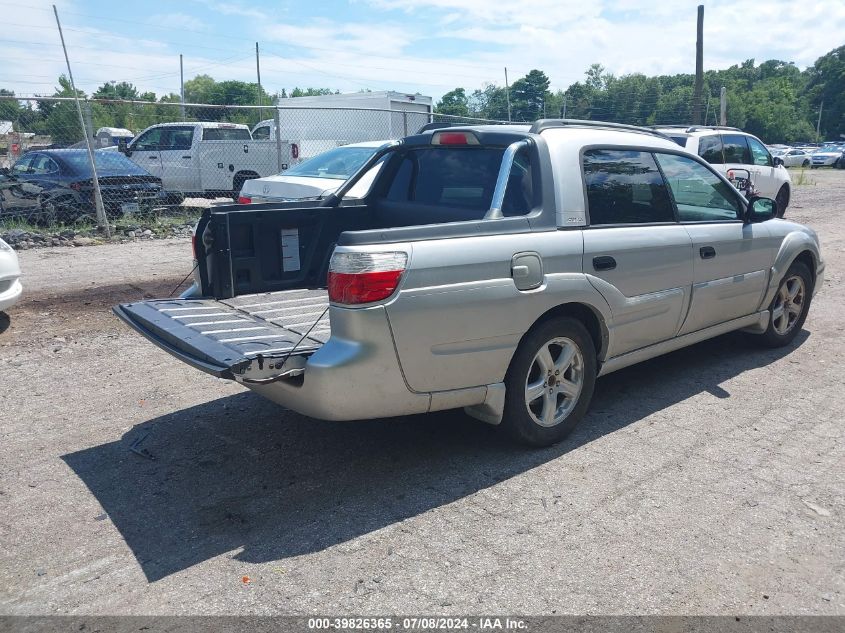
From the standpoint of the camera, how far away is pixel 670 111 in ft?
124

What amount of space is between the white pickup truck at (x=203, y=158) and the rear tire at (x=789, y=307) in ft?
39.1

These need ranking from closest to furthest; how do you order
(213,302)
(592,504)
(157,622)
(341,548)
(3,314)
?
(157,622)
(341,548)
(592,504)
(213,302)
(3,314)

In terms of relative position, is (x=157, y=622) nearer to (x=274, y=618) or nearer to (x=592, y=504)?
(x=274, y=618)

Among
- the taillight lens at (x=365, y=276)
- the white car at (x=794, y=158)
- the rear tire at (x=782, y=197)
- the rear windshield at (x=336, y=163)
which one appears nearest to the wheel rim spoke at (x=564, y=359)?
the taillight lens at (x=365, y=276)

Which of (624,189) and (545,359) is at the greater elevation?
(624,189)

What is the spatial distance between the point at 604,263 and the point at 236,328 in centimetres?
222

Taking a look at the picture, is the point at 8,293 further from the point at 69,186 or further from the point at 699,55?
the point at 699,55

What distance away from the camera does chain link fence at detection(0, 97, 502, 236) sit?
12375mm

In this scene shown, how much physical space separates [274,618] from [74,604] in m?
0.84

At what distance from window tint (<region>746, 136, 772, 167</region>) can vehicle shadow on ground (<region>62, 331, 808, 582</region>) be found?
11.0 meters

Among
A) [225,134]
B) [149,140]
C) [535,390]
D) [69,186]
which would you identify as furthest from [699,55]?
[535,390]

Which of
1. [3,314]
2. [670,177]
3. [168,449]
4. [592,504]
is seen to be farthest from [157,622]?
[3,314]

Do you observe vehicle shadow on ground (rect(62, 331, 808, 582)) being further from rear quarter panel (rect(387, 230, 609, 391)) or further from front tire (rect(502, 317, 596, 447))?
rear quarter panel (rect(387, 230, 609, 391))

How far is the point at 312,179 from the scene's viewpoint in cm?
980
